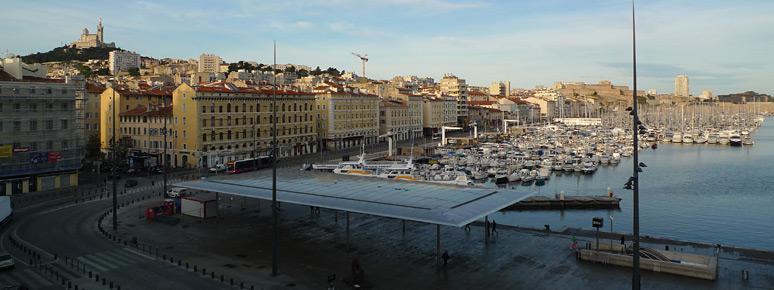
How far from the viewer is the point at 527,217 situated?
37.8 m


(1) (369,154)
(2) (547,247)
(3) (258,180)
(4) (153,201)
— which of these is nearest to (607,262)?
(2) (547,247)

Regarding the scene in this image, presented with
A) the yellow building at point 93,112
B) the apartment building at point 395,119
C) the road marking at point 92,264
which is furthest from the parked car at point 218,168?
the apartment building at point 395,119

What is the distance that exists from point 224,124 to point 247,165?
7694mm

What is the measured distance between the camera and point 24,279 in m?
19.6

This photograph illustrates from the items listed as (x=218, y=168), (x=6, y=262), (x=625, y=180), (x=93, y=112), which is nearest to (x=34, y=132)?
(x=218, y=168)

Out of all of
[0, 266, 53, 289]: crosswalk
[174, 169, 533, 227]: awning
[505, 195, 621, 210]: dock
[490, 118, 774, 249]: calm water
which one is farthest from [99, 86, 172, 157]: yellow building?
[490, 118, 774, 249]: calm water

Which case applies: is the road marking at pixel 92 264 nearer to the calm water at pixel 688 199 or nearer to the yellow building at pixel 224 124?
the calm water at pixel 688 199

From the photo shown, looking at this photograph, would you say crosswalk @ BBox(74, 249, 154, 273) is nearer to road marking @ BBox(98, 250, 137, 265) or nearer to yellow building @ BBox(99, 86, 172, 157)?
road marking @ BBox(98, 250, 137, 265)

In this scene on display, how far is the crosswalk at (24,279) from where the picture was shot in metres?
19.0

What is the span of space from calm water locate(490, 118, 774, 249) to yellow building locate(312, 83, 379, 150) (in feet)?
104

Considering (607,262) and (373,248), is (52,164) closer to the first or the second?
A: (373,248)

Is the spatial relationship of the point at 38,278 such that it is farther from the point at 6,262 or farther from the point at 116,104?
the point at 116,104

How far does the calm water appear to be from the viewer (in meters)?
34.1

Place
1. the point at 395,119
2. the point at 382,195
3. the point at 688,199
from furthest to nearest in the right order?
1. the point at 395,119
2. the point at 688,199
3. the point at 382,195
